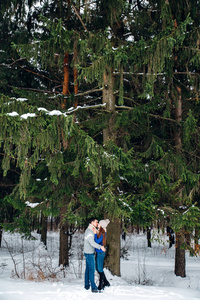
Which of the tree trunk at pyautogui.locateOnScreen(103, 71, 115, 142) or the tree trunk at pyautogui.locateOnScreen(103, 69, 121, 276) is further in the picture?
the tree trunk at pyautogui.locateOnScreen(103, 71, 115, 142)

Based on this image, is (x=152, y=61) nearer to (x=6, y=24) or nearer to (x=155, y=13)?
(x=155, y=13)

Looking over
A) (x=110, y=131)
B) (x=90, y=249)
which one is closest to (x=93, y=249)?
(x=90, y=249)

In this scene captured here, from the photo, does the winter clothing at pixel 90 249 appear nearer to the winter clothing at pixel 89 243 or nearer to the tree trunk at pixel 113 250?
the winter clothing at pixel 89 243

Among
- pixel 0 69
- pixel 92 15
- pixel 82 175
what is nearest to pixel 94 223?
pixel 82 175

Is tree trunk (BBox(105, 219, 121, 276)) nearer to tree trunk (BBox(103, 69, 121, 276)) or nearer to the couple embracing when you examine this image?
tree trunk (BBox(103, 69, 121, 276))

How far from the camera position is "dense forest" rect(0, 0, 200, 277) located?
6930 millimetres

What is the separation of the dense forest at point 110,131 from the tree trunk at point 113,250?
0.03 m

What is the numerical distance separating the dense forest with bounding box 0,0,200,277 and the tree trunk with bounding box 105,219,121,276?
0.03 meters

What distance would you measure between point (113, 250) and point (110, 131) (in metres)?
3.64

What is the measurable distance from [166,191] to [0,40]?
9.33 metres

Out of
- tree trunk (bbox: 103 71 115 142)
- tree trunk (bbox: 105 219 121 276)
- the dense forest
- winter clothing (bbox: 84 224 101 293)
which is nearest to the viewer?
winter clothing (bbox: 84 224 101 293)

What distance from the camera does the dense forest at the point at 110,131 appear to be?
6.93 m


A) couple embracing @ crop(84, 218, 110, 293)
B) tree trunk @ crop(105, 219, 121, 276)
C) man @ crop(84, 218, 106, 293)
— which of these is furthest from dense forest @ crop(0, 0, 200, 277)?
man @ crop(84, 218, 106, 293)

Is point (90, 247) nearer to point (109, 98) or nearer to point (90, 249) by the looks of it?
point (90, 249)
